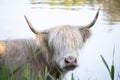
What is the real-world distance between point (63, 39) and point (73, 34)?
0.45 ft

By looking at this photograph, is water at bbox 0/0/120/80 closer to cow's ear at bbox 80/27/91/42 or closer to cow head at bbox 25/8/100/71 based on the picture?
cow's ear at bbox 80/27/91/42

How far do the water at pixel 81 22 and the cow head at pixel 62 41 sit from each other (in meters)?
1.82

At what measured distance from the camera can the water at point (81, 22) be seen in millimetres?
10531

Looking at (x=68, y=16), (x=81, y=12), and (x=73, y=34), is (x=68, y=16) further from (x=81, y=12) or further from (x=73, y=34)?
(x=73, y=34)

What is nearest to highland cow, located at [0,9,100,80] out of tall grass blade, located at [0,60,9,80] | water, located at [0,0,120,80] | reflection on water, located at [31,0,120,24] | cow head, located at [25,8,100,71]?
cow head, located at [25,8,100,71]

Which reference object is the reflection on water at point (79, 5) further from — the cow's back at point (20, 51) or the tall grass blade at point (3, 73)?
the tall grass blade at point (3, 73)

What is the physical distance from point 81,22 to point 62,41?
11.0m

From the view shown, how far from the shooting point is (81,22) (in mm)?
17141

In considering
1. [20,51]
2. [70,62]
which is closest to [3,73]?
[70,62]

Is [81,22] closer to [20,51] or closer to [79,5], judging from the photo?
[79,5]

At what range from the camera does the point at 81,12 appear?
69.1ft

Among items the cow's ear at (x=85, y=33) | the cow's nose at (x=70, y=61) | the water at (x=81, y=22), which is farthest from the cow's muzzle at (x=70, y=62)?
the water at (x=81, y=22)

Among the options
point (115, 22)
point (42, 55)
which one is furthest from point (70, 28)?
point (115, 22)

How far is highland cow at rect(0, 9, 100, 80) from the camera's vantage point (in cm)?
596
